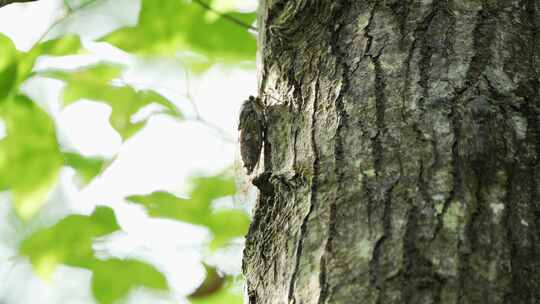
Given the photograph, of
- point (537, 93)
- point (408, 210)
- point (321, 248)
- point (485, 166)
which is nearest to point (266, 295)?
point (321, 248)

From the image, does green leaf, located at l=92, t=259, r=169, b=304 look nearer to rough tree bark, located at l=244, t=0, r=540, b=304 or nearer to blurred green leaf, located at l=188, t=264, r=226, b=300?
blurred green leaf, located at l=188, t=264, r=226, b=300

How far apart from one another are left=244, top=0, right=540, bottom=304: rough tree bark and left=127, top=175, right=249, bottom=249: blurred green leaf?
38.3 inches

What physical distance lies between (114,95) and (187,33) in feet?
0.92

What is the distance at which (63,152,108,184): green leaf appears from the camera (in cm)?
200

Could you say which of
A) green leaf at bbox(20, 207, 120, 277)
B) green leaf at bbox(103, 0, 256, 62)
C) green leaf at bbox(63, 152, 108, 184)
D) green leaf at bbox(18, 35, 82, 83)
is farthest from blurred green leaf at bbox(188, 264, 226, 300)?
green leaf at bbox(18, 35, 82, 83)

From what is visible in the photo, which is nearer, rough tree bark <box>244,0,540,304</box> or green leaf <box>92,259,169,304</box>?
rough tree bark <box>244,0,540,304</box>

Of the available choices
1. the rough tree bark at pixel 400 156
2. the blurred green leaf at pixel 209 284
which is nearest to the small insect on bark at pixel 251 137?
the rough tree bark at pixel 400 156

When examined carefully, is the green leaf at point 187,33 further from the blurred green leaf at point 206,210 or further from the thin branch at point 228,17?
the blurred green leaf at point 206,210

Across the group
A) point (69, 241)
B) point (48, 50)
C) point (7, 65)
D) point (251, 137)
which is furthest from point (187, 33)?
point (251, 137)

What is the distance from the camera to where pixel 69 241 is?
6.53 ft

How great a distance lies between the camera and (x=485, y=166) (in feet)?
3.00

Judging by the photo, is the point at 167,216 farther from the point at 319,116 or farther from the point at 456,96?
the point at 456,96

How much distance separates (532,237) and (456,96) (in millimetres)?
223

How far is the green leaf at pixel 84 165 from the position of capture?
6.56 ft
